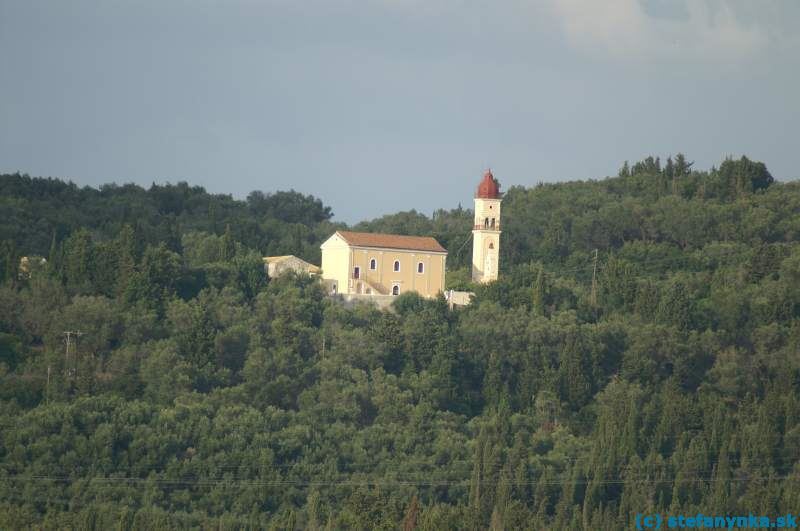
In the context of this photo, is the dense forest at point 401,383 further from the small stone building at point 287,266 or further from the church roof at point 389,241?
the church roof at point 389,241

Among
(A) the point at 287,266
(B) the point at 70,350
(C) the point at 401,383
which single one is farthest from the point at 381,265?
(B) the point at 70,350

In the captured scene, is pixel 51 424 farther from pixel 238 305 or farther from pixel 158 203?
pixel 158 203

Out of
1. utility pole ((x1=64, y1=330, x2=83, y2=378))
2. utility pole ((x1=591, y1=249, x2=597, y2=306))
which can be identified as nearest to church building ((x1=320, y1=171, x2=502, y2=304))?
→ utility pole ((x1=591, y1=249, x2=597, y2=306))

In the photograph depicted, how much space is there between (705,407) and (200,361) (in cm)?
1382

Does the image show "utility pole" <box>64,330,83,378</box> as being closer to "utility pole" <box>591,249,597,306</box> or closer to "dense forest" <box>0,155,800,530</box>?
"dense forest" <box>0,155,800,530</box>

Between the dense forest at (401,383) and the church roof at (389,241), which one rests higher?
the church roof at (389,241)

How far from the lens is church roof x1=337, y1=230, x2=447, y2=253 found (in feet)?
180

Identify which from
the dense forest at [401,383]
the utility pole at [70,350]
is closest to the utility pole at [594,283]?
the dense forest at [401,383]

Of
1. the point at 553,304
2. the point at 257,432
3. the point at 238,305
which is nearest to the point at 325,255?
the point at 238,305

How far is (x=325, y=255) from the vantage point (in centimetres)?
5616

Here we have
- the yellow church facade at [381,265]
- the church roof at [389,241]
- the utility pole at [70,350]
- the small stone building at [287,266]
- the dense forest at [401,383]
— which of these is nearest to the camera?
the dense forest at [401,383]

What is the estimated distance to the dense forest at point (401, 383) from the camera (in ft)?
140

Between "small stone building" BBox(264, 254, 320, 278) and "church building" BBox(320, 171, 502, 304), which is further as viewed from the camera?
"small stone building" BBox(264, 254, 320, 278)

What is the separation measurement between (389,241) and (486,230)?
3.30 m
